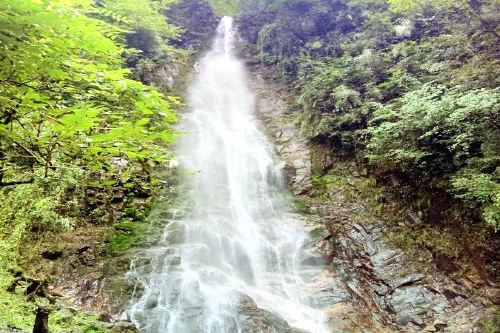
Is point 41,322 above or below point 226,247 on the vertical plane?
below

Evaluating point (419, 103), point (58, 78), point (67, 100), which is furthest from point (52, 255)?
point (419, 103)

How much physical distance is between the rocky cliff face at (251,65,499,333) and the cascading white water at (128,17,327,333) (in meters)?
0.76

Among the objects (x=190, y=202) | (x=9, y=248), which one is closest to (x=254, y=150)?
(x=190, y=202)

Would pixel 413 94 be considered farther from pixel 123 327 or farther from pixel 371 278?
pixel 123 327

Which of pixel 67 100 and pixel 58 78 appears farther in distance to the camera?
pixel 67 100

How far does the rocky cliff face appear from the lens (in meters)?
8.91

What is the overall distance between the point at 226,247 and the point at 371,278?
3.92 m

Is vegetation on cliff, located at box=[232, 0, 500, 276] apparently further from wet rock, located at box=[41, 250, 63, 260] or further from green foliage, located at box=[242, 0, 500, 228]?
wet rock, located at box=[41, 250, 63, 260]

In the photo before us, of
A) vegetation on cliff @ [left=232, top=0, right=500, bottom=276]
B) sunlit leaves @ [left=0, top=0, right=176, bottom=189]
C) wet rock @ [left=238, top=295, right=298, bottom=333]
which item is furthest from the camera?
vegetation on cliff @ [left=232, top=0, right=500, bottom=276]

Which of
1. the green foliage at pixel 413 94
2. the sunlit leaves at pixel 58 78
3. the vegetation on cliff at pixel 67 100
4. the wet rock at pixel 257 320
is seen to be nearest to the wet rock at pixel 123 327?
the vegetation on cliff at pixel 67 100

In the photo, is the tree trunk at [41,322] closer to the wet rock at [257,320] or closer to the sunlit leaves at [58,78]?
the sunlit leaves at [58,78]

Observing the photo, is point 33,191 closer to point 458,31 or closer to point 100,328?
point 100,328

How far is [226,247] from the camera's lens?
11156 millimetres

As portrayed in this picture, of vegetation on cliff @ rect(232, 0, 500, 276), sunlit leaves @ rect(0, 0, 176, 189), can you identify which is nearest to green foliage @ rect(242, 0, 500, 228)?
vegetation on cliff @ rect(232, 0, 500, 276)
